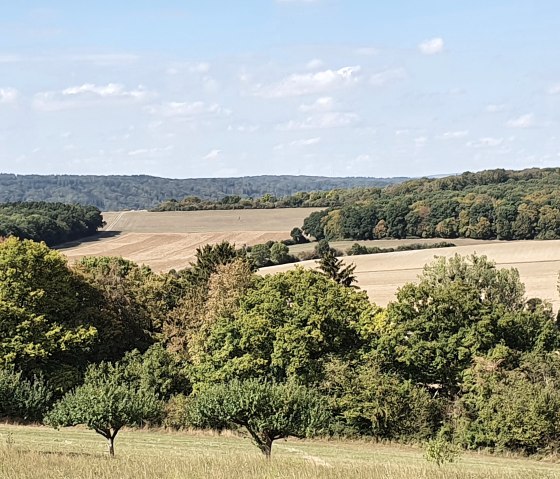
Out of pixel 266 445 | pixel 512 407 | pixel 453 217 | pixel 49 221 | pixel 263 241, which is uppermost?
pixel 453 217

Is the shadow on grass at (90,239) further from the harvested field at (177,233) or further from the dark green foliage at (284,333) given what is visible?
the dark green foliage at (284,333)

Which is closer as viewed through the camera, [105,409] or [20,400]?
[105,409]

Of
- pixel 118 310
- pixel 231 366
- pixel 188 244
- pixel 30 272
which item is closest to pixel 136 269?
pixel 118 310

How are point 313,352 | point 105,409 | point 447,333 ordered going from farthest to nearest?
point 313,352, point 447,333, point 105,409

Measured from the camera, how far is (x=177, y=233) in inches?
5354

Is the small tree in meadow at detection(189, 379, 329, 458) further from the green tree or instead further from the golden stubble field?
the golden stubble field

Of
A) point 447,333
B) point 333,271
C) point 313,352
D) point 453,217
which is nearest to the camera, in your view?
point 447,333

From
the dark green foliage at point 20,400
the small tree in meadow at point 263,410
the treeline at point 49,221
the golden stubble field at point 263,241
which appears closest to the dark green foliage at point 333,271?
the golden stubble field at point 263,241

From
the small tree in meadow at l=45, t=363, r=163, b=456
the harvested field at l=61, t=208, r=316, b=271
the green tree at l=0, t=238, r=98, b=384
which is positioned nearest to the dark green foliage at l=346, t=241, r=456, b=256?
the harvested field at l=61, t=208, r=316, b=271

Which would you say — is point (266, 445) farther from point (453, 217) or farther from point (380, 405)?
point (453, 217)

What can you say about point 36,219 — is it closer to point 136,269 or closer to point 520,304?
point 136,269

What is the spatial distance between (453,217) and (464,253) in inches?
1015

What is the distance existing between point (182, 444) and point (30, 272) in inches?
815

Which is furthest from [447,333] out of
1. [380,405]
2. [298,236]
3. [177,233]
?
[177,233]
